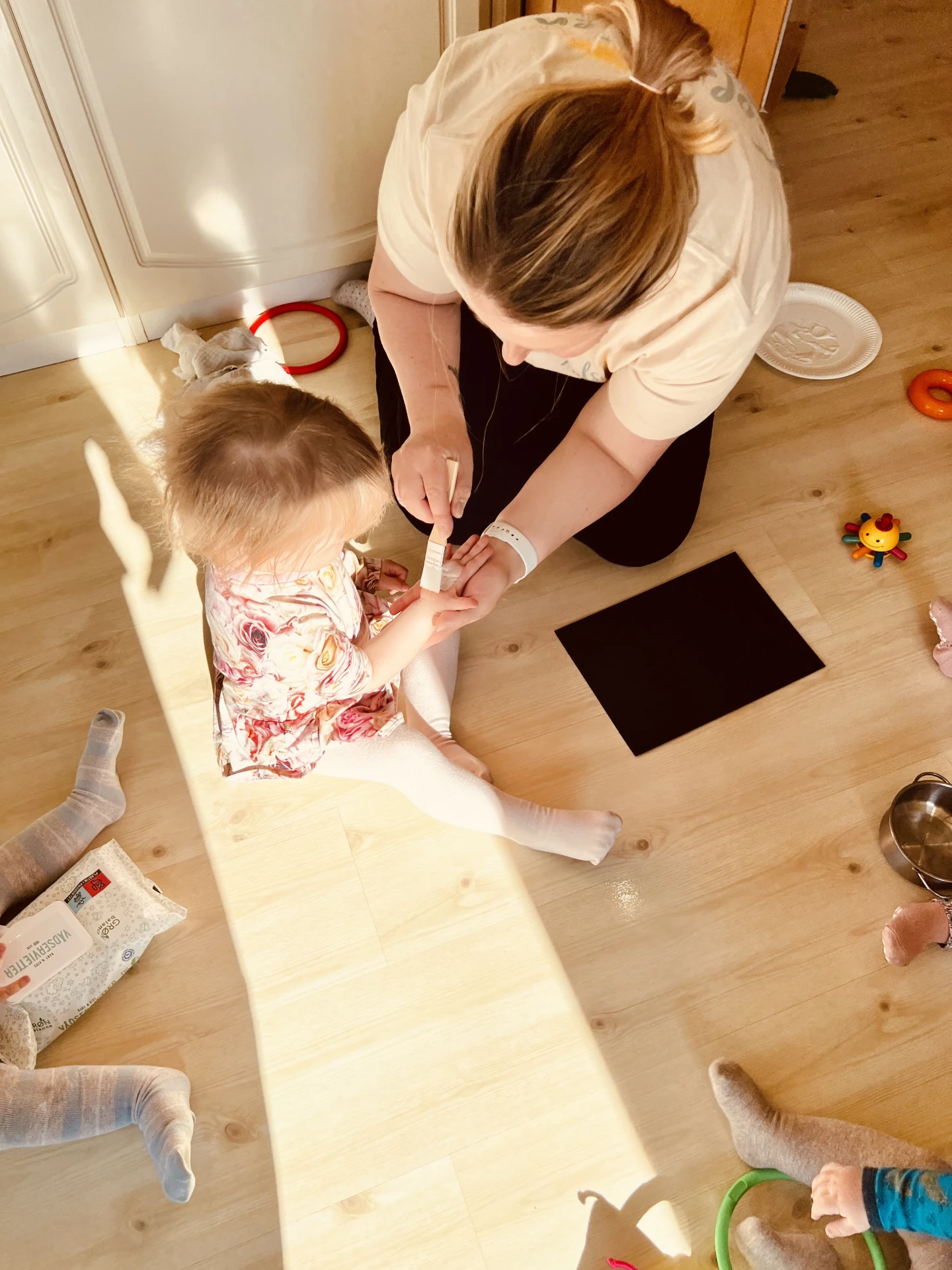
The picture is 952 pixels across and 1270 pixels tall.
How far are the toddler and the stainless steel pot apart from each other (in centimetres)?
39

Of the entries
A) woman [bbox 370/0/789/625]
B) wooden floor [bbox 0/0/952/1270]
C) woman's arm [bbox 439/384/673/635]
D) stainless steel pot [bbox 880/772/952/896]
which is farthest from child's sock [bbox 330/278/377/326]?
stainless steel pot [bbox 880/772/952/896]

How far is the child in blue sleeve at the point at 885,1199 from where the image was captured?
1.00 meters

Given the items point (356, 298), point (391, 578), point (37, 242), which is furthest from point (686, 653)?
point (37, 242)

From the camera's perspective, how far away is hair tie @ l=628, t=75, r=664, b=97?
85 centimetres

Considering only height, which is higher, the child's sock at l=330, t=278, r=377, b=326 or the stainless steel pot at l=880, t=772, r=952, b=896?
the child's sock at l=330, t=278, r=377, b=326

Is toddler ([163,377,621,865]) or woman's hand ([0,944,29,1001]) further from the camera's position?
woman's hand ([0,944,29,1001])

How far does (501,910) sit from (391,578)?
1.62ft

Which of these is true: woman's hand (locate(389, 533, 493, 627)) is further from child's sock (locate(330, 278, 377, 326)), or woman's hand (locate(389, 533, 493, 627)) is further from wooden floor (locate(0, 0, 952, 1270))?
child's sock (locate(330, 278, 377, 326))

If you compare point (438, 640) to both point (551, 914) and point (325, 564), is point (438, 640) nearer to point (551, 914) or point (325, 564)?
point (325, 564)

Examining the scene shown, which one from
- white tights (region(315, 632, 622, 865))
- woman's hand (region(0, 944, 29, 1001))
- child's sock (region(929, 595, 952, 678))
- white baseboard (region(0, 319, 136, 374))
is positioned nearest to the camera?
woman's hand (region(0, 944, 29, 1001))

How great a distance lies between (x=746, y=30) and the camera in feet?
5.08

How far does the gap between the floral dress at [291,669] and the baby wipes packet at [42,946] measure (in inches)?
10.7

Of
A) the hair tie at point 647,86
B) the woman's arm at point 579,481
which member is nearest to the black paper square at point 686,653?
the woman's arm at point 579,481

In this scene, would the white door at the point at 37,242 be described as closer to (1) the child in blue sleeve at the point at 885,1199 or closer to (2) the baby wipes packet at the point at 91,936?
(2) the baby wipes packet at the point at 91,936
